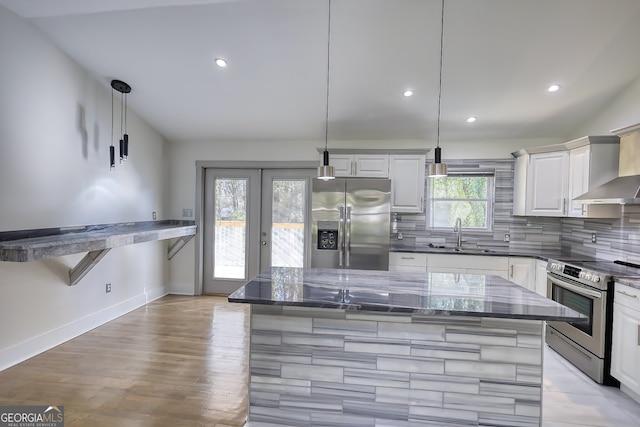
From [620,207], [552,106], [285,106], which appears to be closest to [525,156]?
[552,106]

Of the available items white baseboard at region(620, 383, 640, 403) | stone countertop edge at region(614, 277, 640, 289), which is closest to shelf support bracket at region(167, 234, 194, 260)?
stone countertop edge at region(614, 277, 640, 289)

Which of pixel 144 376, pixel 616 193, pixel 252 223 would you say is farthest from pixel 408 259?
pixel 144 376

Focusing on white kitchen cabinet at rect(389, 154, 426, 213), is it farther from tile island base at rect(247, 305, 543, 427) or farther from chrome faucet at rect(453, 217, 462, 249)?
tile island base at rect(247, 305, 543, 427)

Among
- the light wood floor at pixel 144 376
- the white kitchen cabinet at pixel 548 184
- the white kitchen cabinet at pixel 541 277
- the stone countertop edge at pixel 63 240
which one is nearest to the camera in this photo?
the light wood floor at pixel 144 376

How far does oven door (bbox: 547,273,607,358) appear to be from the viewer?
2580mm

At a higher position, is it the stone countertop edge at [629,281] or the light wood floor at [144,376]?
the stone countertop edge at [629,281]

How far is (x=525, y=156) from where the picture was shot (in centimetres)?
392

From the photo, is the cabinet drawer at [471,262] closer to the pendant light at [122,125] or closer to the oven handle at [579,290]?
the oven handle at [579,290]

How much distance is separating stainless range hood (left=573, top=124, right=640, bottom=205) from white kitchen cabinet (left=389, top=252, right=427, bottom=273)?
1.72m

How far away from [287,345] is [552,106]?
3.82 m

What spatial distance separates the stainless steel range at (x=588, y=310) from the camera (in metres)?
2.56

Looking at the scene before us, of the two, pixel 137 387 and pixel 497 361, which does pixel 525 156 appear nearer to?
pixel 497 361

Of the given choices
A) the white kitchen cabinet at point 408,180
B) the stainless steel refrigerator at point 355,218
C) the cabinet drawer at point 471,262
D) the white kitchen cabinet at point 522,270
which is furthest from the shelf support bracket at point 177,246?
the white kitchen cabinet at point 522,270

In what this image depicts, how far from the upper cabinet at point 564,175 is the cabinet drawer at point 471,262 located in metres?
0.74
